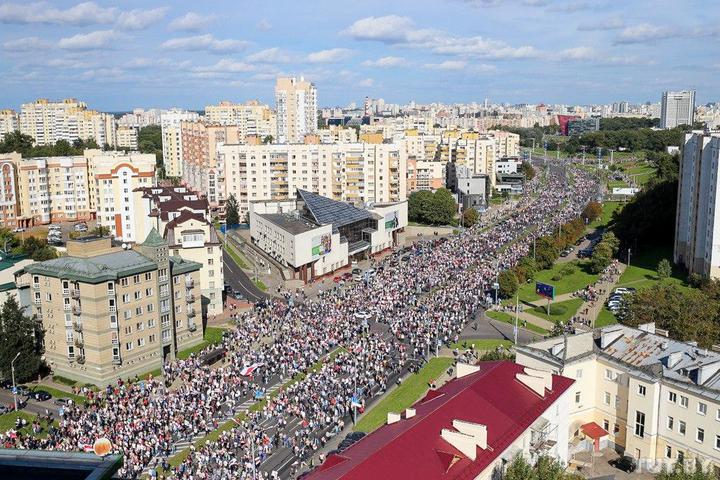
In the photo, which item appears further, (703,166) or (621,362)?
(703,166)

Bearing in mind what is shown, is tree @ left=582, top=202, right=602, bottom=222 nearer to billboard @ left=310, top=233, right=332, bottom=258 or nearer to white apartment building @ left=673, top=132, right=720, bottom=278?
white apartment building @ left=673, top=132, right=720, bottom=278

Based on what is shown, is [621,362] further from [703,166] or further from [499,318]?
[703,166]

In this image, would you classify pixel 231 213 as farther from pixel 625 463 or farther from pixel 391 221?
pixel 625 463

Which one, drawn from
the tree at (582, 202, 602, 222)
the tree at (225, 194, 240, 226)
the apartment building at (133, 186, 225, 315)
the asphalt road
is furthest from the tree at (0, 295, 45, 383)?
the tree at (582, 202, 602, 222)

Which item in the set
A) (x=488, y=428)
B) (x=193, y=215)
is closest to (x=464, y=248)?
(x=193, y=215)

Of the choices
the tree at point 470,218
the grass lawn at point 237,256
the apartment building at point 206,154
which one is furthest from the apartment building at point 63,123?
the tree at point 470,218

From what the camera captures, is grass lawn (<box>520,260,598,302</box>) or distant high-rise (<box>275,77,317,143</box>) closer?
grass lawn (<box>520,260,598,302</box>)
